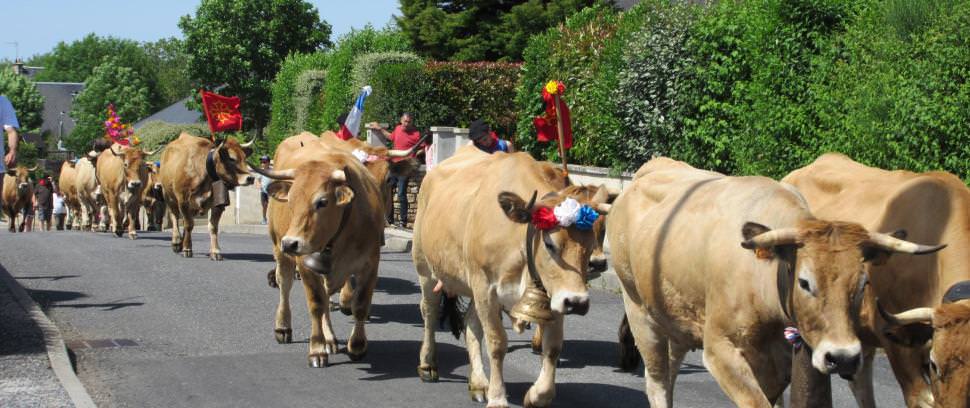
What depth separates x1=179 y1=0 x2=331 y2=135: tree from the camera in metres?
56.7

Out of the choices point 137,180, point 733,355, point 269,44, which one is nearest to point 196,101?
point 269,44

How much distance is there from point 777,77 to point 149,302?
25.1ft

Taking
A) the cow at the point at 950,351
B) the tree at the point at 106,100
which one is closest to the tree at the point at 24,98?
the tree at the point at 106,100

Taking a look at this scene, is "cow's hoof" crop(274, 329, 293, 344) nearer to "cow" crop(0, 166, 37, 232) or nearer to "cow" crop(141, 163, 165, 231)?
"cow" crop(141, 163, 165, 231)

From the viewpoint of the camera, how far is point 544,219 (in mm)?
7285

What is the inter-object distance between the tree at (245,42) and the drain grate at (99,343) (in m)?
47.1

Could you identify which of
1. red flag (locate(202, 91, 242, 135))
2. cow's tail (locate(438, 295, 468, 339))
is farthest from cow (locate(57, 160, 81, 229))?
cow's tail (locate(438, 295, 468, 339))

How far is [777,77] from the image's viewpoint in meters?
14.6

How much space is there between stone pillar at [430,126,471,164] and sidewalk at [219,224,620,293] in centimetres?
188

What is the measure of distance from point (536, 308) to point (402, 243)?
12.9m

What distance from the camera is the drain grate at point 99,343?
32.8 ft

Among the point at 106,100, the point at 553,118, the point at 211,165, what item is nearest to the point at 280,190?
the point at 553,118

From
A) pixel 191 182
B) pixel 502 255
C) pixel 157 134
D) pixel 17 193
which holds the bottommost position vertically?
pixel 17 193

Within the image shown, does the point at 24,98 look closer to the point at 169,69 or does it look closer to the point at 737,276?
the point at 169,69
